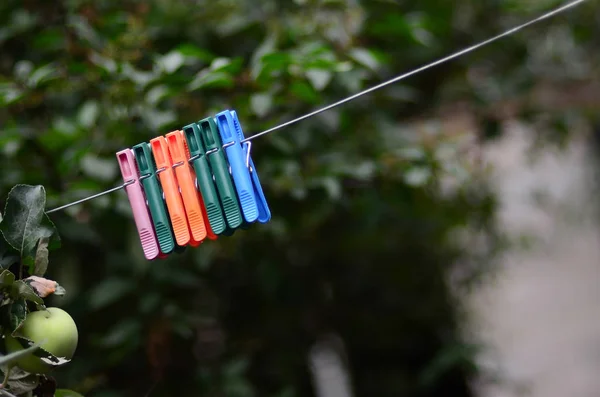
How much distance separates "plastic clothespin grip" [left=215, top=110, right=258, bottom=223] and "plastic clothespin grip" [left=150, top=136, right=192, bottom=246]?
0.07 m

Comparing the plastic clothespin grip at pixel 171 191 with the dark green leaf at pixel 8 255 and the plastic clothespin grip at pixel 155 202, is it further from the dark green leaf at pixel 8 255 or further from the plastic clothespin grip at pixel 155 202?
the dark green leaf at pixel 8 255

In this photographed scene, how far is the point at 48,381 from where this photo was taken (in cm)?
81

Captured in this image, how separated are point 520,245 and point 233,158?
1.60 metres

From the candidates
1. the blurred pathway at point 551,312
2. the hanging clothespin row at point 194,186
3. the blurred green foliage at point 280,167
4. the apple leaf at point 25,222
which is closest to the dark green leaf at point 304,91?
the blurred green foliage at point 280,167

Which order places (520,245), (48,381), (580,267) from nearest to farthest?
(48,381), (520,245), (580,267)

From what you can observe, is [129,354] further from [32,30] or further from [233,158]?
[233,158]

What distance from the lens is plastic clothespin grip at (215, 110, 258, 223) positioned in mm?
831

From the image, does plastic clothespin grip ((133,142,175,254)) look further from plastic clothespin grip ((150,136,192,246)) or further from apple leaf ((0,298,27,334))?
apple leaf ((0,298,27,334))

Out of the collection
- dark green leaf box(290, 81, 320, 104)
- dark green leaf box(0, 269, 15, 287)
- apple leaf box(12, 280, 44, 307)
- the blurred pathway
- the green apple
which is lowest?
the blurred pathway

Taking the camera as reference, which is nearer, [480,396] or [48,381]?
[48,381]

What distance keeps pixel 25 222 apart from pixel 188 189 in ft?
0.65

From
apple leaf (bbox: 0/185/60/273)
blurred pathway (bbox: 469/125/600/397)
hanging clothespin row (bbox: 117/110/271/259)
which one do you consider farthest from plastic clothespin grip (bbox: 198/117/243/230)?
blurred pathway (bbox: 469/125/600/397)

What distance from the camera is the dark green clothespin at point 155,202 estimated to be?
853 mm

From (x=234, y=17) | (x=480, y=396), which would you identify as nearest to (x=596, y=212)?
(x=480, y=396)
